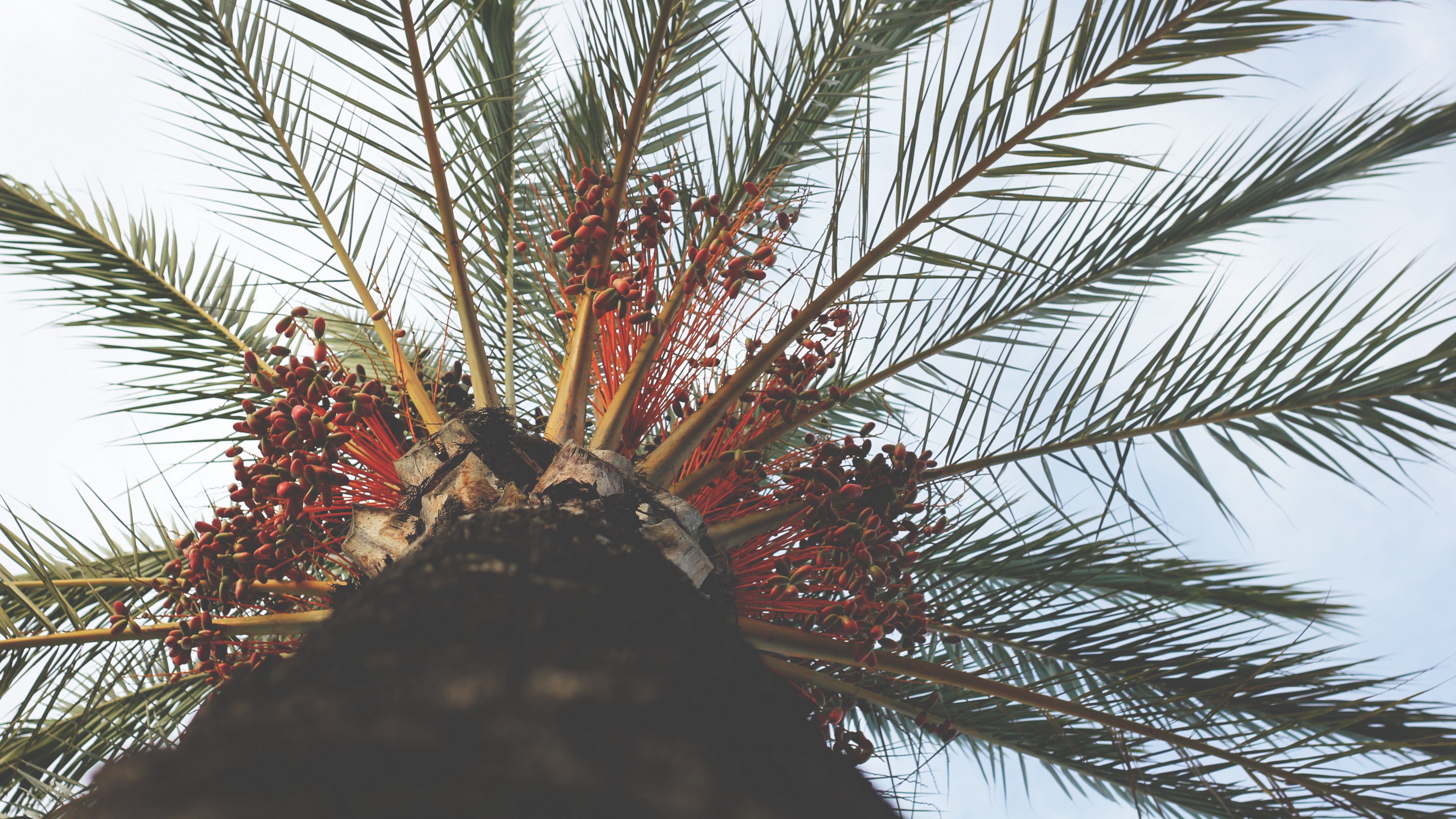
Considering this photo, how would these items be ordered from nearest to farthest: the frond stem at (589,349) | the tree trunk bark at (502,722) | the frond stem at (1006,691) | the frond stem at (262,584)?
the tree trunk bark at (502,722) → the frond stem at (1006,691) → the frond stem at (262,584) → the frond stem at (589,349)

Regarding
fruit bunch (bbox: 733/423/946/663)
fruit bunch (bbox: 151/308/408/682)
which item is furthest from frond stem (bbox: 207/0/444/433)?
fruit bunch (bbox: 733/423/946/663)

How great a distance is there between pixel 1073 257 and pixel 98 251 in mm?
3874

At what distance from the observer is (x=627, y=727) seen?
2.97ft

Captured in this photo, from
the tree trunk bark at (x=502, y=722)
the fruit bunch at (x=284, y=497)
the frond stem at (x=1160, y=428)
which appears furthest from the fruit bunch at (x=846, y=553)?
the fruit bunch at (x=284, y=497)

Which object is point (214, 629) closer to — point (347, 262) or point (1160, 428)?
point (347, 262)

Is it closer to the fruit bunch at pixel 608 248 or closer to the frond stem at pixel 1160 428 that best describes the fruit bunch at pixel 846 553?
the frond stem at pixel 1160 428

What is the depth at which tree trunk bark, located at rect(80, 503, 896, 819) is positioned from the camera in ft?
2.51

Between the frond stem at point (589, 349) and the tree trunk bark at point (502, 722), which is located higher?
the frond stem at point (589, 349)

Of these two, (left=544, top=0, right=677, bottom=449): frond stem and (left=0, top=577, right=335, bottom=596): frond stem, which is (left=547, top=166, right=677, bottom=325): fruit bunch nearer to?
(left=544, top=0, right=677, bottom=449): frond stem

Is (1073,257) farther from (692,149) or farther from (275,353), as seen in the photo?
(275,353)

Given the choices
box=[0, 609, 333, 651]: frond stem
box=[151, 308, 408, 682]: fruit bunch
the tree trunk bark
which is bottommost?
box=[0, 609, 333, 651]: frond stem

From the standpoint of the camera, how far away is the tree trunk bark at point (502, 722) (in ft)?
2.51

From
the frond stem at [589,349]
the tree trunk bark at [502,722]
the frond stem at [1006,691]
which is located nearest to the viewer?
the tree trunk bark at [502,722]

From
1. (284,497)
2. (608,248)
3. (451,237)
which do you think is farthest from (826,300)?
(284,497)
